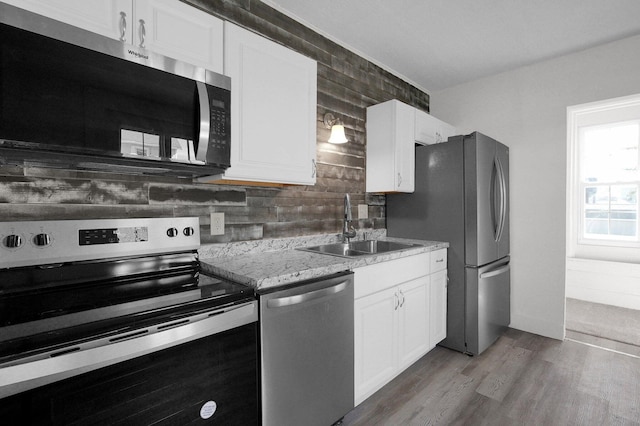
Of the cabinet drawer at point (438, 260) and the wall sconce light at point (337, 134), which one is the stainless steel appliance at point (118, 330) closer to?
the wall sconce light at point (337, 134)

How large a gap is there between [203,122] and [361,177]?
169 cm

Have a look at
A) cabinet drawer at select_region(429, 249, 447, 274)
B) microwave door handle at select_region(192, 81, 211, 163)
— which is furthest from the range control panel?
cabinet drawer at select_region(429, 249, 447, 274)

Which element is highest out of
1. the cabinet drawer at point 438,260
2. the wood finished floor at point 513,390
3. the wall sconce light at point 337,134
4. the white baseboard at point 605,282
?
the wall sconce light at point 337,134

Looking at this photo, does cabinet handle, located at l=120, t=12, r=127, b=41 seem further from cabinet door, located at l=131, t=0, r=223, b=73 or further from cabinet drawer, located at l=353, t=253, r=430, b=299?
cabinet drawer, located at l=353, t=253, r=430, b=299

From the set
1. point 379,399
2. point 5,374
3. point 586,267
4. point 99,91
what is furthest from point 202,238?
point 586,267

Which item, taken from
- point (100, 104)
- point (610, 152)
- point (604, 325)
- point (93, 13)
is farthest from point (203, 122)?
point (610, 152)

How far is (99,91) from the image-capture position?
1.15m

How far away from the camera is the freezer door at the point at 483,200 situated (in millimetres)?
2516

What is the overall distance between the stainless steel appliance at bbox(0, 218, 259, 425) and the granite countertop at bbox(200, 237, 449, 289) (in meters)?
0.08

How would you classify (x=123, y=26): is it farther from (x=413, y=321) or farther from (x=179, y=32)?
(x=413, y=321)

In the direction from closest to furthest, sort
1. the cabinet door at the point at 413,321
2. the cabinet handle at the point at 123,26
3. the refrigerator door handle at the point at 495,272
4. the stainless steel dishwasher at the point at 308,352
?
the cabinet handle at the point at 123,26, the stainless steel dishwasher at the point at 308,352, the cabinet door at the point at 413,321, the refrigerator door handle at the point at 495,272

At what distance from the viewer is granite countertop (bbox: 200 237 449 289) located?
54.6 inches

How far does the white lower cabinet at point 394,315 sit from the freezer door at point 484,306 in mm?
206

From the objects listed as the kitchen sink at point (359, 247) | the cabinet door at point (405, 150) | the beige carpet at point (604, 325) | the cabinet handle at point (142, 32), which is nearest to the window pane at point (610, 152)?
the beige carpet at point (604, 325)
